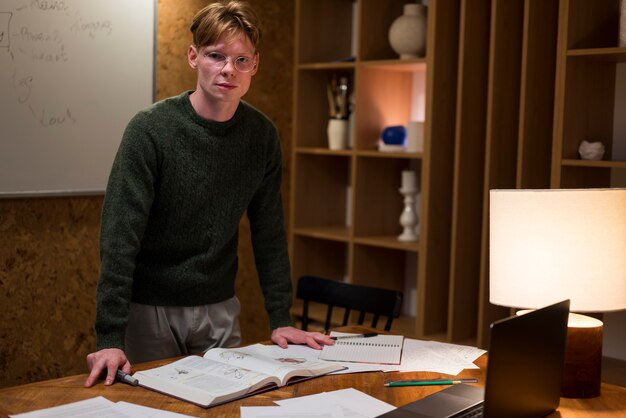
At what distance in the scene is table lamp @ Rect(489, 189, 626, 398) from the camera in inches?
73.0

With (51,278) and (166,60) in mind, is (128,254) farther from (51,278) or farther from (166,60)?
(166,60)

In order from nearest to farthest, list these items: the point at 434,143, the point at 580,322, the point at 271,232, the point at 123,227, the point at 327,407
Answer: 1. the point at 327,407
2. the point at 580,322
3. the point at 123,227
4. the point at 271,232
5. the point at 434,143

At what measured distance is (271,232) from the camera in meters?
2.49

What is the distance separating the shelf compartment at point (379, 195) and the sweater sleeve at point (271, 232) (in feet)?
3.90

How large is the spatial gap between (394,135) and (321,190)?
0.54 metres

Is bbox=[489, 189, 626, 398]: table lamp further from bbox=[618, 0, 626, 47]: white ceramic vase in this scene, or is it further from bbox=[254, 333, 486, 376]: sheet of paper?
bbox=[618, 0, 626, 47]: white ceramic vase

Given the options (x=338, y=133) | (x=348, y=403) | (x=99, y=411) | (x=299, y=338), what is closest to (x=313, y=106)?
(x=338, y=133)

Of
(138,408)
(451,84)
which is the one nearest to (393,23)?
(451,84)

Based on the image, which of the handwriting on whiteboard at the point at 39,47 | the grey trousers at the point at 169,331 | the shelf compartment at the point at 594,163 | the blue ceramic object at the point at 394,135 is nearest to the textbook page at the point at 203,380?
the grey trousers at the point at 169,331

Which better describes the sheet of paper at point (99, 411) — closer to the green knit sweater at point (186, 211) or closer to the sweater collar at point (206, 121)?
the green knit sweater at point (186, 211)

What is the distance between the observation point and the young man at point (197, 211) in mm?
2127

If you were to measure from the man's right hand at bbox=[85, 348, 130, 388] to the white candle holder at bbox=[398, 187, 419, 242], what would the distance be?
1916 mm

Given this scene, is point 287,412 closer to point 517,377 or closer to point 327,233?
point 517,377

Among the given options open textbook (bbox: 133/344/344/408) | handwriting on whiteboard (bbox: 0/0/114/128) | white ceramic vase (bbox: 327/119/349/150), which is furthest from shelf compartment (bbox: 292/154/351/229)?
open textbook (bbox: 133/344/344/408)
